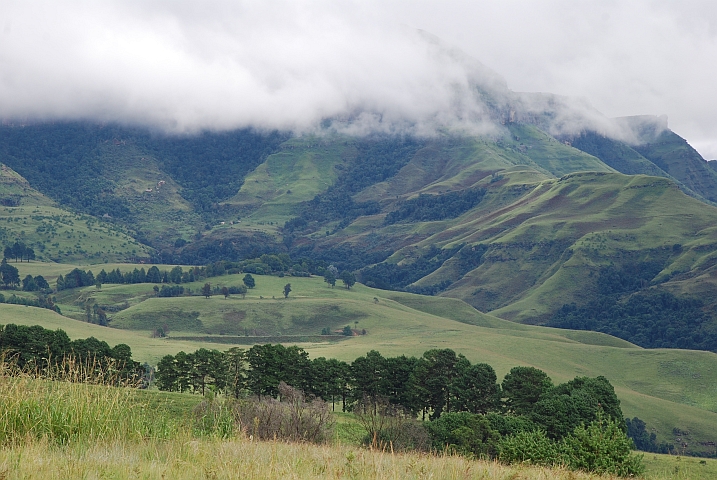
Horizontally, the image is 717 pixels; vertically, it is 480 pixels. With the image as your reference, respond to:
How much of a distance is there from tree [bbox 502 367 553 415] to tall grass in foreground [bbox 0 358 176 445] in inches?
2760

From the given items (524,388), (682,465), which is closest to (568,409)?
(682,465)

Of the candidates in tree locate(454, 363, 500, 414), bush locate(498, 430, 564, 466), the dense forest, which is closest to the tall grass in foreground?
bush locate(498, 430, 564, 466)

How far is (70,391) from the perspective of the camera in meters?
14.1

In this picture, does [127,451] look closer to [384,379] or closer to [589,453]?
[589,453]

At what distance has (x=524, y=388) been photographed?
3206 inches

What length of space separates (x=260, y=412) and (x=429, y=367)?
2426 inches

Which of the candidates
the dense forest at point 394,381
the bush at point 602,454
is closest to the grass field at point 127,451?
the bush at point 602,454

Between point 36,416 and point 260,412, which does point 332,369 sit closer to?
point 260,412

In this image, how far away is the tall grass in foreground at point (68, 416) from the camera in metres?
12.9

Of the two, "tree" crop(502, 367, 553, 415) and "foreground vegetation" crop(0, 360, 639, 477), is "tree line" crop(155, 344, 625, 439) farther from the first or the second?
"foreground vegetation" crop(0, 360, 639, 477)

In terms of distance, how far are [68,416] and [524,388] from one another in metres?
73.8

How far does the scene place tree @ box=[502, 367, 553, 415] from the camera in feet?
263

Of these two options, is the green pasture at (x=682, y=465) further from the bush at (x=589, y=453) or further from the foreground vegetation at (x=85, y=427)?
the foreground vegetation at (x=85, y=427)

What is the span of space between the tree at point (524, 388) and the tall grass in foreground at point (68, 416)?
230 ft
